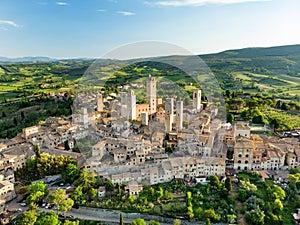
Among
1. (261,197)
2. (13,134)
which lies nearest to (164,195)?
(261,197)

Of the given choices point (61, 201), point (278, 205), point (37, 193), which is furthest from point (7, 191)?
point (278, 205)

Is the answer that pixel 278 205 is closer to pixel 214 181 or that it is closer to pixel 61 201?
pixel 214 181

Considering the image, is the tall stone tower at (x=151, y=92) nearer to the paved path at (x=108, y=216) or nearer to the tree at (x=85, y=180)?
the tree at (x=85, y=180)

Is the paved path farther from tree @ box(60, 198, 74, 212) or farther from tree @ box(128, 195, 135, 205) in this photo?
tree @ box(60, 198, 74, 212)

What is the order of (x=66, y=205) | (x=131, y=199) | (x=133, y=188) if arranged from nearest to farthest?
(x=66, y=205)
(x=131, y=199)
(x=133, y=188)

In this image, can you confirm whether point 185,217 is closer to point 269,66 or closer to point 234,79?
point 234,79

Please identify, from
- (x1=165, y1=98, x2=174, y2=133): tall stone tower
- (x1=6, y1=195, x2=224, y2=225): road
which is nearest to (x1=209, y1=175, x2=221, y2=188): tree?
(x1=6, y1=195, x2=224, y2=225): road
